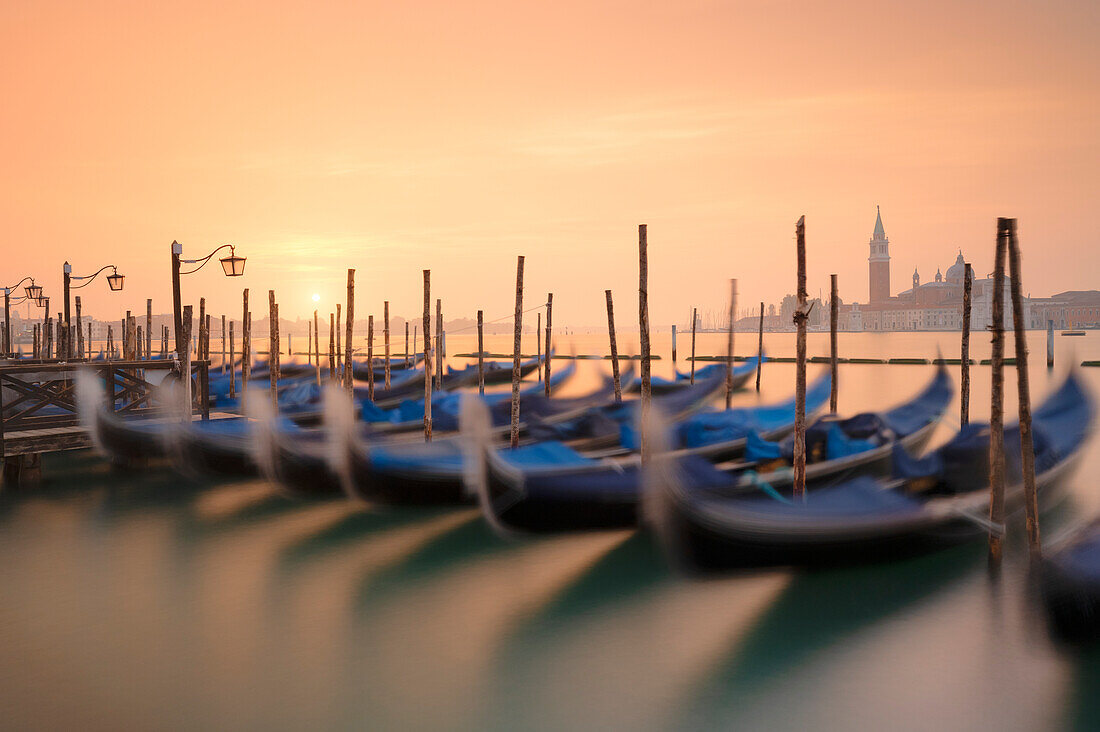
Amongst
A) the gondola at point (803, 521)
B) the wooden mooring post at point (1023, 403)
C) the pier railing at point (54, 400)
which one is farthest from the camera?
the pier railing at point (54, 400)

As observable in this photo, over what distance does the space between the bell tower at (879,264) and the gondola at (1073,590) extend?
404ft

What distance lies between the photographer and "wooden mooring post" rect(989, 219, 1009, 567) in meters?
4.23

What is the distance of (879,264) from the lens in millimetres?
118750

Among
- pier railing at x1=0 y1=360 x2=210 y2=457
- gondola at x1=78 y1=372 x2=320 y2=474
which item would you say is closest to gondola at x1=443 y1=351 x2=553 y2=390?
pier railing at x1=0 y1=360 x2=210 y2=457

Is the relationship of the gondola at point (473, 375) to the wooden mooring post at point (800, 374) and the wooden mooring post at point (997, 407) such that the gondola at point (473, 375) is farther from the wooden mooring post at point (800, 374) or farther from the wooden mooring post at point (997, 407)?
the wooden mooring post at point (997, 407)

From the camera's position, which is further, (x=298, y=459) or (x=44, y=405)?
(x=44, y=405)

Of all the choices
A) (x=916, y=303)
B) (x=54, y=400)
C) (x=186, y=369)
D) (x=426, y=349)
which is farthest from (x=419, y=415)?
(x=916, y=303)

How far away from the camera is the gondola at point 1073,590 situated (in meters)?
3.12

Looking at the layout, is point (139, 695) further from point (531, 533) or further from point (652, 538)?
point (652, 538)

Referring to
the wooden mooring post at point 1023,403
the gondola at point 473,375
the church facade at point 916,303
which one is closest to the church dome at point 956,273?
the church facade at point 916,303

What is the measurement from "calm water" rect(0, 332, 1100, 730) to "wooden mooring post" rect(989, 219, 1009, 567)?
0.38m

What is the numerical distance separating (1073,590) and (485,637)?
2483 mm

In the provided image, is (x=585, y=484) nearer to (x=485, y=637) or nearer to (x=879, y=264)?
(x=485, y=637)

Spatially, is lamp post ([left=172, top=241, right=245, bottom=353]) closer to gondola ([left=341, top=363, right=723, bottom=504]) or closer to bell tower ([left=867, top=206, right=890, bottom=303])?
gondola ([left=341, top=363, right=723, bottom=504])
